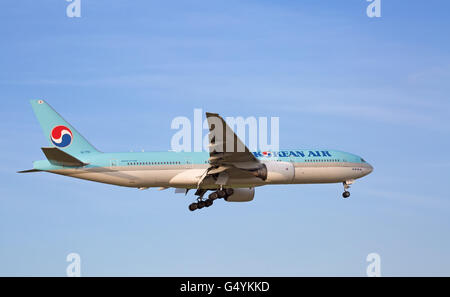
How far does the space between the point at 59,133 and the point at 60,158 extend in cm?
555

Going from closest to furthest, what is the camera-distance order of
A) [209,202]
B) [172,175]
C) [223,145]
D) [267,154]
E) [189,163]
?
[223,145] → [172,175] → [189,163] → [209,202] → [267,154]

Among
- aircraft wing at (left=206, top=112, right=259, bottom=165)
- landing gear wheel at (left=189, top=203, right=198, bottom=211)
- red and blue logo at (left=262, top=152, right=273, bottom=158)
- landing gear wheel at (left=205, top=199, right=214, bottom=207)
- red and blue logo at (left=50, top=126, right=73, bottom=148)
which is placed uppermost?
red and blue logo at (left=50, top=126, right=73, bottom=148)

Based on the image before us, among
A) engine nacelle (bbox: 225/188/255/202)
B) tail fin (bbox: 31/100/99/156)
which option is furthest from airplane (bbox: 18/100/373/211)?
engine nacelle (bbox: 225/188/255/202)

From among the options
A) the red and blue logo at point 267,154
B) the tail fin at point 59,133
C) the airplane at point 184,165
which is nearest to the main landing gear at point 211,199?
the airplane at point 184,165

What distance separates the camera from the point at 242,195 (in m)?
70.2

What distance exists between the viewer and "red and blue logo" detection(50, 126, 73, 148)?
64688 millimetres

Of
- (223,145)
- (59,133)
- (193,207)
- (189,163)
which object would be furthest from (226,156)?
(59,133)

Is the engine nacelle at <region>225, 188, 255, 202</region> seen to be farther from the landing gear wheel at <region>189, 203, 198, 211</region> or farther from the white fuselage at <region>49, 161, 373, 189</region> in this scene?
the landing gear wheel at <region>189, 203, 198, 211</region>

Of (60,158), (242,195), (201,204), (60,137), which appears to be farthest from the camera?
(242,195)

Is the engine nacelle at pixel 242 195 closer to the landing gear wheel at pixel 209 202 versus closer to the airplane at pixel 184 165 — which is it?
the airplane at pixel 184 165

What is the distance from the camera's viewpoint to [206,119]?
54.7m

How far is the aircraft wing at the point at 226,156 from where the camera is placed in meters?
55.8

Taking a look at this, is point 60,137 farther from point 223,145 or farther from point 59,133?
point 223,145
